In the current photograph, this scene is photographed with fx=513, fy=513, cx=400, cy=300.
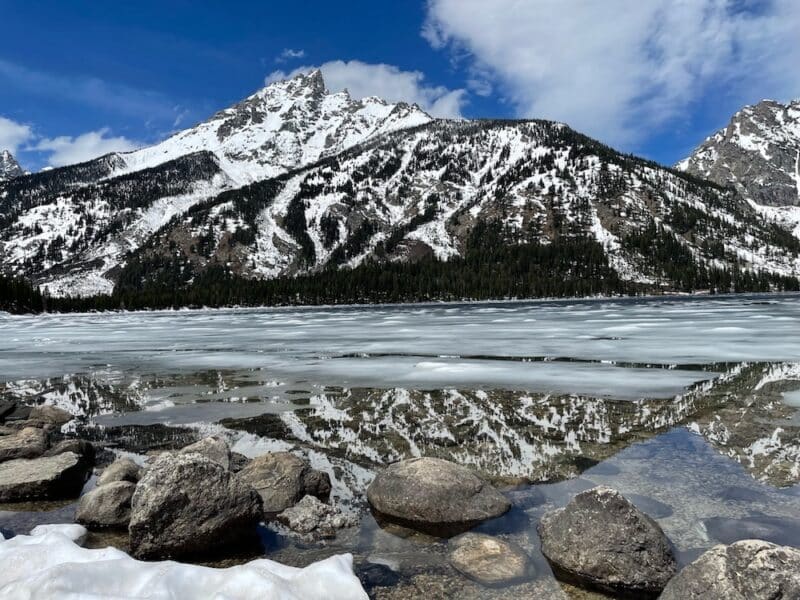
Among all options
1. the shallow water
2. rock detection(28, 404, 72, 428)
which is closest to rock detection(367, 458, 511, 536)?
the shallow water

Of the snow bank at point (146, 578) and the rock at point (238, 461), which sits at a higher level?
the snow bank at point (146, 578)

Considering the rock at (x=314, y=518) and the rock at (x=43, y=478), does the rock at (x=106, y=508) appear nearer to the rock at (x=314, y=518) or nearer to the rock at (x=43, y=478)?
the rock at (x=43, y=478)

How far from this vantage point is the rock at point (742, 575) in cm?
507

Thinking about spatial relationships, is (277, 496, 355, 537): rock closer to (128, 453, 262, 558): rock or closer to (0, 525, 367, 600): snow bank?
(128, 453, 262, 558): rock

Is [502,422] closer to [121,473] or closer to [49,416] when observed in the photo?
[121,473]

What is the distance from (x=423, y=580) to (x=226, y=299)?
202 metres

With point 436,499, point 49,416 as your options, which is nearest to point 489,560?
point 436,499

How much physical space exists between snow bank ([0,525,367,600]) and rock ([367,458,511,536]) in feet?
7.23

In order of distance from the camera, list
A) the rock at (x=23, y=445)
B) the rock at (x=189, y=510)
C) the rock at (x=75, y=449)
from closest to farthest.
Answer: the rock at (x=189, y=510) → the rock at (x=75, y=449) → the rock at (x=23, y=445)

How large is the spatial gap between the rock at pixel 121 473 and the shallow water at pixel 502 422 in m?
0.70

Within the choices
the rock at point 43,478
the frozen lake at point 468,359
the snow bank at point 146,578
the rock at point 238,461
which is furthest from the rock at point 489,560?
the frozen lake at point 468,359

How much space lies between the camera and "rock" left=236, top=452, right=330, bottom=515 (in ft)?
29.8

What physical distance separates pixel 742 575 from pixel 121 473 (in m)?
9.99

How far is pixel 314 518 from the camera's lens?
8258mm
